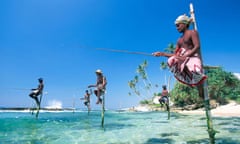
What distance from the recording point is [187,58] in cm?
433

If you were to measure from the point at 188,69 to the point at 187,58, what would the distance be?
9.5 inches

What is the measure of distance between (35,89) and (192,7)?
17339mm

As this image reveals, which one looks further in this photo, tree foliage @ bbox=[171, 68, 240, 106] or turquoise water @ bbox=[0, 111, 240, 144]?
tree foliage @ bbox=[171, 68, 240, 106]

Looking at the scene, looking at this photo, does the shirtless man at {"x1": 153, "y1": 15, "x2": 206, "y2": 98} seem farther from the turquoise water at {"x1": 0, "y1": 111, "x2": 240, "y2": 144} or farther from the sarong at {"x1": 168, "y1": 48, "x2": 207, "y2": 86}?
the turquoise water at {"x1": 0, "y1": 111, "x2": 240, "y2": 144}

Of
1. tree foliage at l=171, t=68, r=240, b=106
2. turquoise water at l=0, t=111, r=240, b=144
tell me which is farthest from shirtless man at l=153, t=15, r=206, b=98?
tree foliage at l=171, t=68, r=240, b=106

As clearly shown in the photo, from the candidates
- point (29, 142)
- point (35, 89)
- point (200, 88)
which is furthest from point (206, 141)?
point (35, 89)

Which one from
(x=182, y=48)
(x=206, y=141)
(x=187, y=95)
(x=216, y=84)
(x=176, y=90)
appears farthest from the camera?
(x=176, y=90)

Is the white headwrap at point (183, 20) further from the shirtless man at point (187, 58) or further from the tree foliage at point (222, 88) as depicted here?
the tree foliage at point (222, 88)

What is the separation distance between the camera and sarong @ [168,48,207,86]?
13.7ft

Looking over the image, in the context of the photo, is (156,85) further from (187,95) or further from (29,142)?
(29,142)

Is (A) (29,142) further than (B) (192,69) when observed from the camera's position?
Yes

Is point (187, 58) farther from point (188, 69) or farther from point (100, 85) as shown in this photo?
point (100, 85)

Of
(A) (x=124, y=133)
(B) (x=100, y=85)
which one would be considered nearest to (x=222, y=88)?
(B) (x=100, y=85)

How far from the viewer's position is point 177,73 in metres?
4.59
